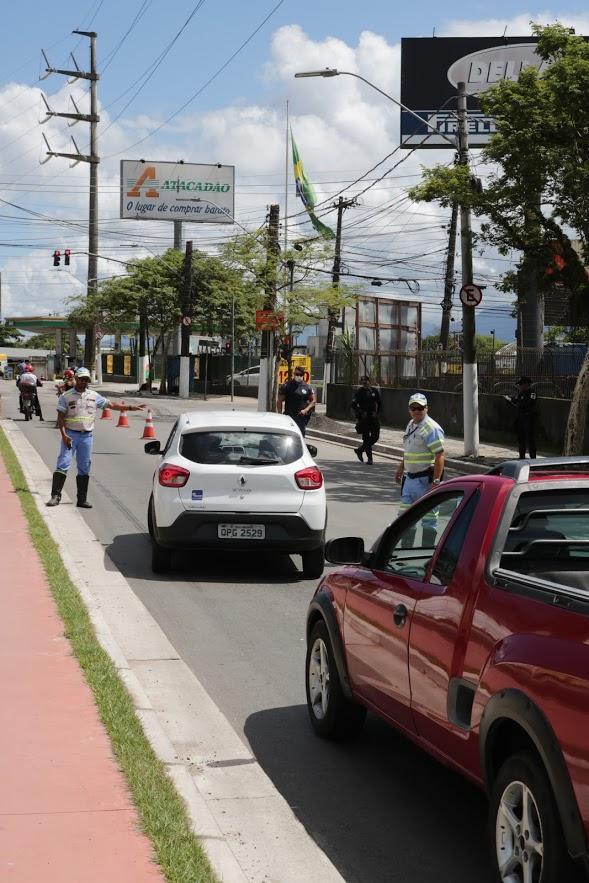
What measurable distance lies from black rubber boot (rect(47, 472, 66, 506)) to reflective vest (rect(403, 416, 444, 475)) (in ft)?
17.6

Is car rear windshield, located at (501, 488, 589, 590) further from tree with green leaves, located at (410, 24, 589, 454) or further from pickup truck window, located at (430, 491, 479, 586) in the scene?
tree with green leaves, located at (410, 24, 589, 454)

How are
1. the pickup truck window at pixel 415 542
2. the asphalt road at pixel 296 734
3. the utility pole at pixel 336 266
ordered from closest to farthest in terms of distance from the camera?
the asphalt road at pixel 296 734 → the pickup truck window at pixel 415 542 → the utility pole at pixel 336 266

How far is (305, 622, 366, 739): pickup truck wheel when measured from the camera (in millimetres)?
6445

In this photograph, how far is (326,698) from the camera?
6.60 metres

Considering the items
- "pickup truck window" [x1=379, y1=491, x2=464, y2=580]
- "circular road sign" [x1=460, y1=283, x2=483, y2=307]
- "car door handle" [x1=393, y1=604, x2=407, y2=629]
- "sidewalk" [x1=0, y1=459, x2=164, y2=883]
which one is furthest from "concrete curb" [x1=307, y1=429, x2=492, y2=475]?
"car door handle" [x1=393, y1=604, x2=407, y2=629]

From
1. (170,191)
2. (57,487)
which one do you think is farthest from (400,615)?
(170,191)

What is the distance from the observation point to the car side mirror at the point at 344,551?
6059 millimetres

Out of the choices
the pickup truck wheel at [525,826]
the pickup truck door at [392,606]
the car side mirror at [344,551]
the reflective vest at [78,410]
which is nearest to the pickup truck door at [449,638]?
the pickup truck door at [392,606]

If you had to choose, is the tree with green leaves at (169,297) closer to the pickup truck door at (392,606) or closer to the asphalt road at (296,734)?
the asphalt road at (296,734)

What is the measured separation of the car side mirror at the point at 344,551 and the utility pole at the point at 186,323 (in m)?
51.3

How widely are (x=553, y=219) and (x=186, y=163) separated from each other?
64.3 meters

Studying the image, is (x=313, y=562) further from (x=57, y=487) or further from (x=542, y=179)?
(x=542, y=179)

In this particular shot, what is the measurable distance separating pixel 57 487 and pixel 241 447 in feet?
15.7

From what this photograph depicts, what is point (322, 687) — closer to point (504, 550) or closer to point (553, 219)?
point (504, 550)
